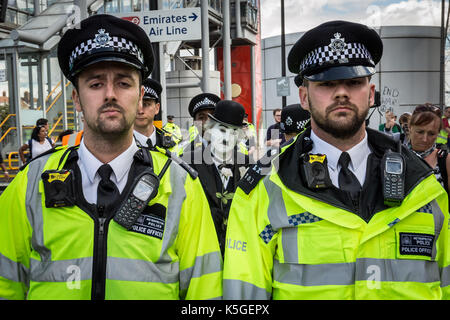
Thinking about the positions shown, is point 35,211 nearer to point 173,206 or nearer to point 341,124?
point 173,206

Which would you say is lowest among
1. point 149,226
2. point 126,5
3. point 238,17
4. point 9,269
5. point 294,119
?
point 9,269

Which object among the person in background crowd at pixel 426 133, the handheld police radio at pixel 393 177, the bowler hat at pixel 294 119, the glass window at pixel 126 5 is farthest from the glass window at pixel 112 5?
the handheld police radio at pixel 393 177

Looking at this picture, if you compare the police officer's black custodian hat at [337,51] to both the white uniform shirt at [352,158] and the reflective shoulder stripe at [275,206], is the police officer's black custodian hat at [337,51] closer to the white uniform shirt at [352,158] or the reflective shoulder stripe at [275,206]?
the white uniform shirt at [352,158]

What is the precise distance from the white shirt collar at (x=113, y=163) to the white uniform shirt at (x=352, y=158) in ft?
3.24

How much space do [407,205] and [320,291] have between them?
0.56 meters

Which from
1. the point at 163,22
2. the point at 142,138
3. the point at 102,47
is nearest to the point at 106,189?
the point at 102,47

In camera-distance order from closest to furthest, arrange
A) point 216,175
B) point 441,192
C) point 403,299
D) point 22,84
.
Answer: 1. point 403,299
2. point 441,192
3. point 216,175
4. point 22,84

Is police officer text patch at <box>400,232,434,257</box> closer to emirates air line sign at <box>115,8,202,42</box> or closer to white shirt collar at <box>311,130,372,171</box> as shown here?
white shirt collar at <box>311,130,372,171</box>

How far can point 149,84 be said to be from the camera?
16.6 ft

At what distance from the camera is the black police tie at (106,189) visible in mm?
1961

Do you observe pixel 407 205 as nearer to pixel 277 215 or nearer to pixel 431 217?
pixel 431 217

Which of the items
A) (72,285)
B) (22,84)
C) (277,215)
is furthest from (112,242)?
Answer: (22,84)

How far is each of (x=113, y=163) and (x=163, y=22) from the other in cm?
454

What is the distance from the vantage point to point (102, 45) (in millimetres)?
2031
